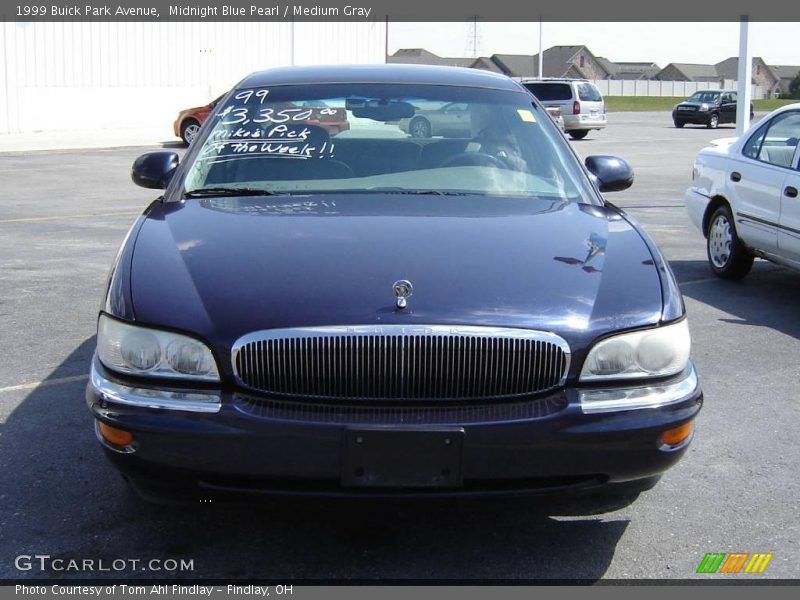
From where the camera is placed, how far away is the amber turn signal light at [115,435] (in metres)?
3.23

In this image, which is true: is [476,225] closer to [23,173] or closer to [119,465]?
[119,465]

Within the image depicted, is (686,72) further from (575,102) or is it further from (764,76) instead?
(575,102)

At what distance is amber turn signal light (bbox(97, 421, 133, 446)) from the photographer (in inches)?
127

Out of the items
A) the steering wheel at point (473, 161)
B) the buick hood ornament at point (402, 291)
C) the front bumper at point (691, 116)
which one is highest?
the steering wheel at point (473, 161)

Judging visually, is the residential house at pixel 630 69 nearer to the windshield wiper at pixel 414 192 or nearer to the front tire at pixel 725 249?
the front tire at pixel 725 249

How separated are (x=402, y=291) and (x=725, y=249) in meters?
6.02

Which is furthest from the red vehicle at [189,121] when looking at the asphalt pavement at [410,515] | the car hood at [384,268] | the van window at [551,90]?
the car hood at [384,268]

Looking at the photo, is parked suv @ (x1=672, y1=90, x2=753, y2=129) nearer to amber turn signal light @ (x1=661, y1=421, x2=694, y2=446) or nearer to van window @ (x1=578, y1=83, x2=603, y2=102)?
van window @ (x1=578, y1=83, x2=603, y2=102)

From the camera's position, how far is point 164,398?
127 inches

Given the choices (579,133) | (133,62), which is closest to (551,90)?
(579,133)

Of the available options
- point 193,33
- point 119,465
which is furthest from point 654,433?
point 193,33

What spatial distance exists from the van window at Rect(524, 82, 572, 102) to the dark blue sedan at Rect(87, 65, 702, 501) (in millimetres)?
29254

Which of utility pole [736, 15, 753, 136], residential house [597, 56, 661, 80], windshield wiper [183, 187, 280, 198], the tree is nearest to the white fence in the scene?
the tree

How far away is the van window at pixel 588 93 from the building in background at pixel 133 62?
765 centimetres
